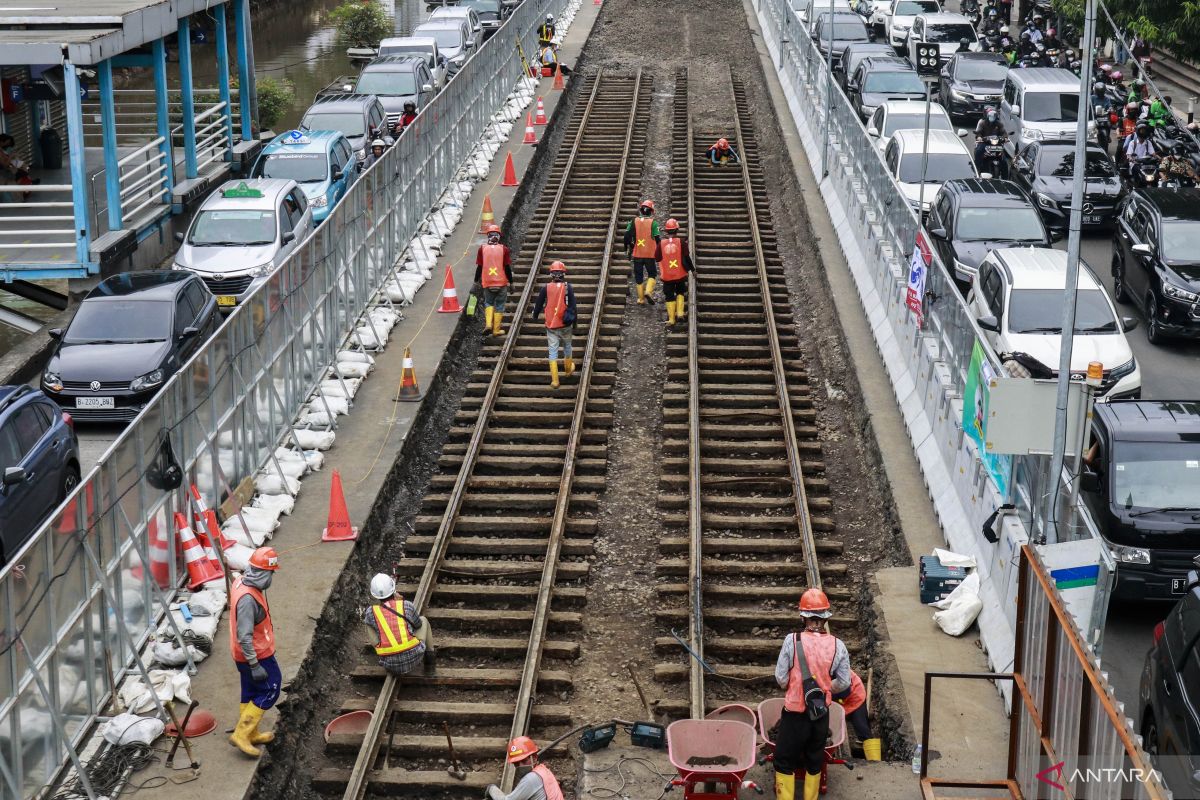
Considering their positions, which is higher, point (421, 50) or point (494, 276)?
point (421, 50)

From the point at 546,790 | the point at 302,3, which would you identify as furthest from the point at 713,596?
the point at 302,3

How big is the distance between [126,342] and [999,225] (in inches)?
503

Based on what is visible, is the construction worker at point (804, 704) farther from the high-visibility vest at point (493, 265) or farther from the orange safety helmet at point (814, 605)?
the high-visibility vest at point (493, 265)

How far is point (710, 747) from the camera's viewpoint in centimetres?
1104

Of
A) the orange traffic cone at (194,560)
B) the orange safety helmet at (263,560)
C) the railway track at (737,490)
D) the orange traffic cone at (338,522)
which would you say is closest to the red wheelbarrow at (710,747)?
the railway track at (737,490)

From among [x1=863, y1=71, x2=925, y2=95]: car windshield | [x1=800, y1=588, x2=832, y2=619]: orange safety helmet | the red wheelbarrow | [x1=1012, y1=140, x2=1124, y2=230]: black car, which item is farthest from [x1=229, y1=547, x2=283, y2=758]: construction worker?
[x1=863, y1=71, x2=925, y2=95]: car windshield

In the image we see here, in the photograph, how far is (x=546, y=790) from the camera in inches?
395

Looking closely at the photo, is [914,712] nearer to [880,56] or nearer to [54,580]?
[54,580]

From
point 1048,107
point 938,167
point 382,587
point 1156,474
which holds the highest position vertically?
point 1048,107

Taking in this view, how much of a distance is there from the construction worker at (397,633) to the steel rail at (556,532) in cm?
95

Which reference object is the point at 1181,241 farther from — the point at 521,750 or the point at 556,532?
the point at 521,750

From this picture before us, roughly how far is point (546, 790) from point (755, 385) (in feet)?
36.4

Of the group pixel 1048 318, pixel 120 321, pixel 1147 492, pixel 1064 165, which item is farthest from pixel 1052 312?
pixel 120 321

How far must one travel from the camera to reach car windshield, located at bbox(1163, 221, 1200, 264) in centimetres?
2198
